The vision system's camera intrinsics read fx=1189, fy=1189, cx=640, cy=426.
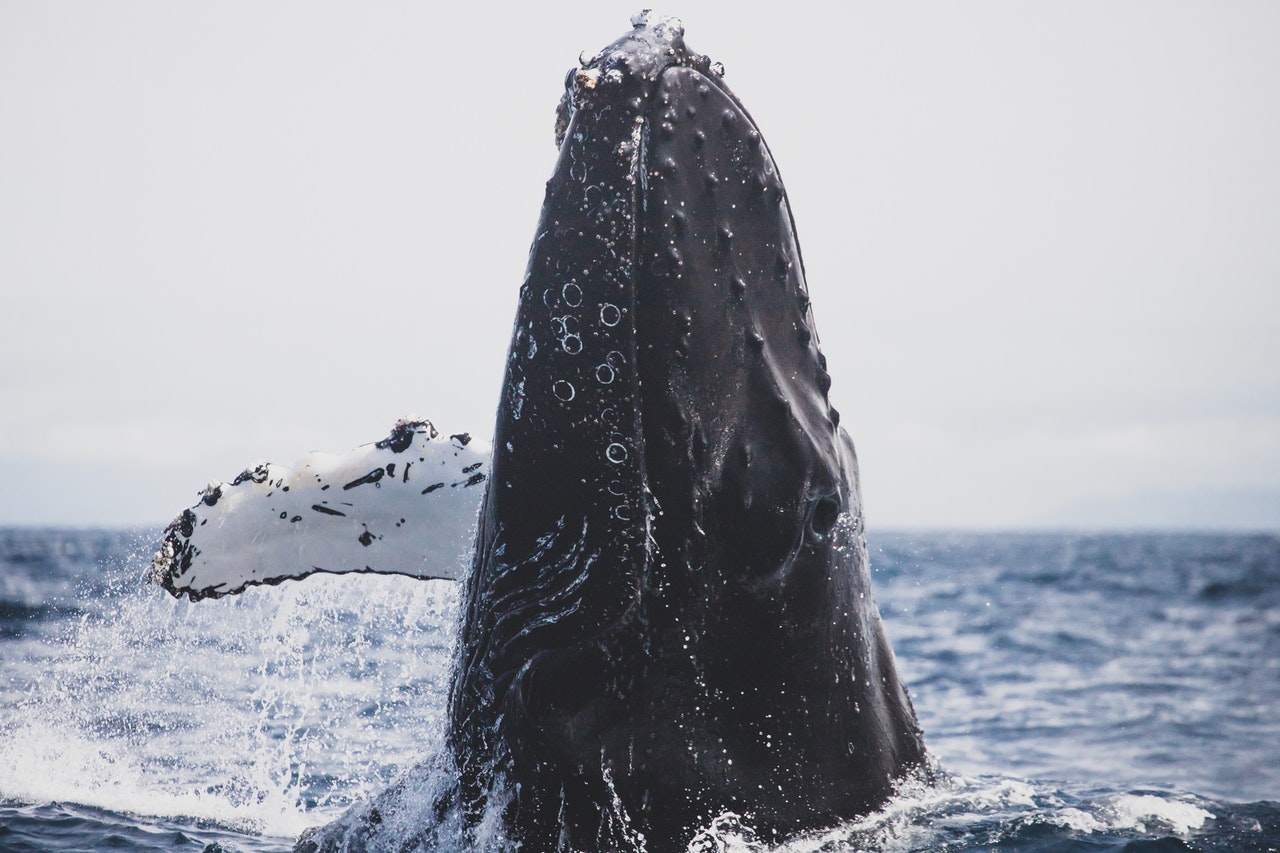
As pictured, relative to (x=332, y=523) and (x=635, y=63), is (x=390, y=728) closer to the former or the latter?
(x=332, y=523)

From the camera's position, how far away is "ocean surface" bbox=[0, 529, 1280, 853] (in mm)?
6461

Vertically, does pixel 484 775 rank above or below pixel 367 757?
above

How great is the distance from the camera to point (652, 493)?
3.88m

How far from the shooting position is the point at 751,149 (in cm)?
402

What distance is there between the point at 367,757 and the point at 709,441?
7.00 metres

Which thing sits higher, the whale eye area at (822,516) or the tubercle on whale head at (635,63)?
the tubercle on whale head at (635,63)

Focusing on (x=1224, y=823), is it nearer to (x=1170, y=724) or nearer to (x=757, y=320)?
(x=757, y=320)

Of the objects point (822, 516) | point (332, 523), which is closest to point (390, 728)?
point (332, 523)

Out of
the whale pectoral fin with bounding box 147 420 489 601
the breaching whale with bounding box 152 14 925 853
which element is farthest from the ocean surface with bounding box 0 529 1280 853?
the breaching whale with bounding box 152 14 925 853

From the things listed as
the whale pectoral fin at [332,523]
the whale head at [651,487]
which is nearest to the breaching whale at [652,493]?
the whale head at [651,487]

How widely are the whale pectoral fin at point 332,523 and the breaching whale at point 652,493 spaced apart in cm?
185

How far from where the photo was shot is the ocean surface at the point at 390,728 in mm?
6461

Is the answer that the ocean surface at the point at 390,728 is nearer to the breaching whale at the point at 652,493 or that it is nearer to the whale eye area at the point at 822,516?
the breaching whale at the point at 652,493

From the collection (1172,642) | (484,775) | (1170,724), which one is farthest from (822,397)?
(1172,642)
